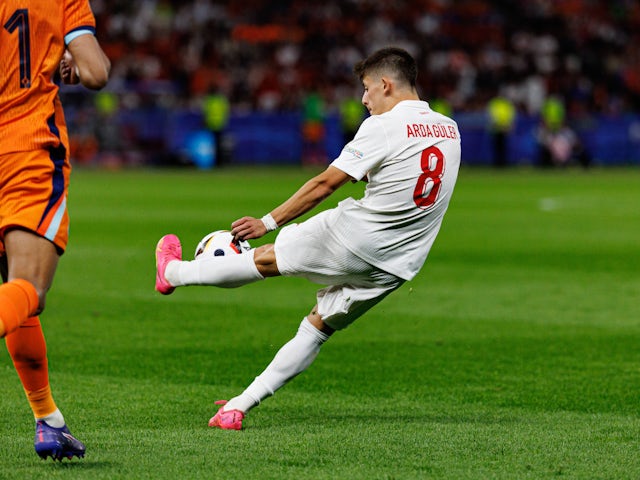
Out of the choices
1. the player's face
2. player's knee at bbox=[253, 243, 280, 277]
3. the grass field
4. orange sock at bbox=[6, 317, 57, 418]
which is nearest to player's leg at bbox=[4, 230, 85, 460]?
orange sock at bbox=[6, 317, 57, 418]

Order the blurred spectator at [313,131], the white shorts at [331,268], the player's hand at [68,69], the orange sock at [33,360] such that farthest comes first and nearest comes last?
the blurred spectator at [313,131]
the white shorts at [331,268]
the orange sock at [33,360]
the player's hand at [68,69]

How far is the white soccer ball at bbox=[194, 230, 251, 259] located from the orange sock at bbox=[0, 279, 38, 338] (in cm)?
181

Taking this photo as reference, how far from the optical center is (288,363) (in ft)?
21.2

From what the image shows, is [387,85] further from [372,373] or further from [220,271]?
[372,373]

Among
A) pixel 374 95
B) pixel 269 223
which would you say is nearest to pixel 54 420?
pixel 269 223

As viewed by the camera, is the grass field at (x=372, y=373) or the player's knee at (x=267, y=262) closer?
the grass field at (x=372, y=373)

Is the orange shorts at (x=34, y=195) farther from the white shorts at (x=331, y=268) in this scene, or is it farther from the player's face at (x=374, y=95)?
the player's face at (x=374, y=95)

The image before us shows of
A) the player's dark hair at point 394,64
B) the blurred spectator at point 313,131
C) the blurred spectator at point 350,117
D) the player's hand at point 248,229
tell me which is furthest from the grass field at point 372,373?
the blurred spectator at point 313,131

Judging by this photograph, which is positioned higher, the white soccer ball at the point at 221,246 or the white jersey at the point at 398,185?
the white jersey at the point at 398,185

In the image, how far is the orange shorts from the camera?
16.1ft

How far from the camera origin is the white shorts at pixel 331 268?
20.8 feet

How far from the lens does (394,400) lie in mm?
7164

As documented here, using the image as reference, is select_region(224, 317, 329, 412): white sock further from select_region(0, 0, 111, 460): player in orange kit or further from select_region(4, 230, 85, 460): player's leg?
select_region(0, 0, 111, 460): player in orange kit

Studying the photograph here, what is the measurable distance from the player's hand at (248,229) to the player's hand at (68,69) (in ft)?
4.19
